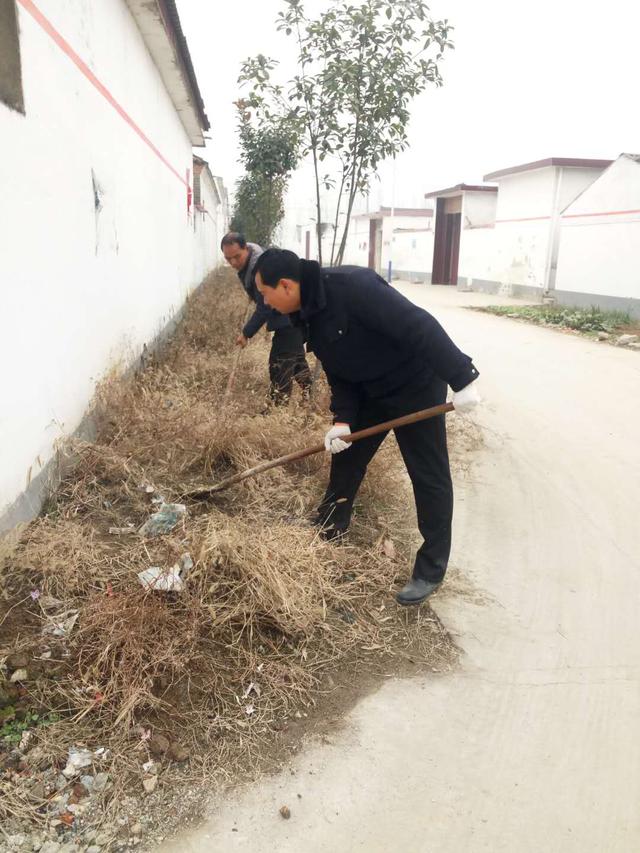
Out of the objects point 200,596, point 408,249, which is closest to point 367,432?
point 200,596

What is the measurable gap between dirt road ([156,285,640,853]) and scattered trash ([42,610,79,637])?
0.87m

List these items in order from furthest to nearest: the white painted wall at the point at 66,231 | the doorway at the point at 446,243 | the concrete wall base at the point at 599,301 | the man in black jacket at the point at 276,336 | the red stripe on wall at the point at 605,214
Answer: the doorway at the point at 446,243, the red stripe on wall at the point at 605,214, the concrete wall base at the point at 599,301, the man in black jacket at the point at 276,336, the white painted wall at the point at 66,231

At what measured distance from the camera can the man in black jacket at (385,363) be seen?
2643 millimetres

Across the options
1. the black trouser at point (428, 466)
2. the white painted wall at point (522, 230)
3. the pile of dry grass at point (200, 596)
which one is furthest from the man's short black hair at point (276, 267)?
the white painted wall at point (522, 230)

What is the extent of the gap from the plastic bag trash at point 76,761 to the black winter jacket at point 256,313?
3374 millimetres

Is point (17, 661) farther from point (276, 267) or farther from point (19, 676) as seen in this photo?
point (276, 267)

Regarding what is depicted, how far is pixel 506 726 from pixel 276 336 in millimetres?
3647

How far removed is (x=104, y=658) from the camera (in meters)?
2.17

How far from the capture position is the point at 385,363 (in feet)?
9.12

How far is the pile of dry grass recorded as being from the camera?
214 cm

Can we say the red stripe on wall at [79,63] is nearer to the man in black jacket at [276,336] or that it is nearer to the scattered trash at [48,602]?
the man in black jacket at [276,336]

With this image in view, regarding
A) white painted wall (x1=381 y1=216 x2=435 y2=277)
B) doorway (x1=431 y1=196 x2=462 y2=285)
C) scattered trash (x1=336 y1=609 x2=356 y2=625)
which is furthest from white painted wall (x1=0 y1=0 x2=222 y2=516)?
white painted wall (x1=381 y1=216 x2=435 y2=277)

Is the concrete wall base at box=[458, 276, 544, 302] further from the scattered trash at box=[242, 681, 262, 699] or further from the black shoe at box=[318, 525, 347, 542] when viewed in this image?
the scattered trash at box=[242, 681, 262, 699]

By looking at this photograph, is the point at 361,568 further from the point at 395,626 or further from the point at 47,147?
the point at 47,147
